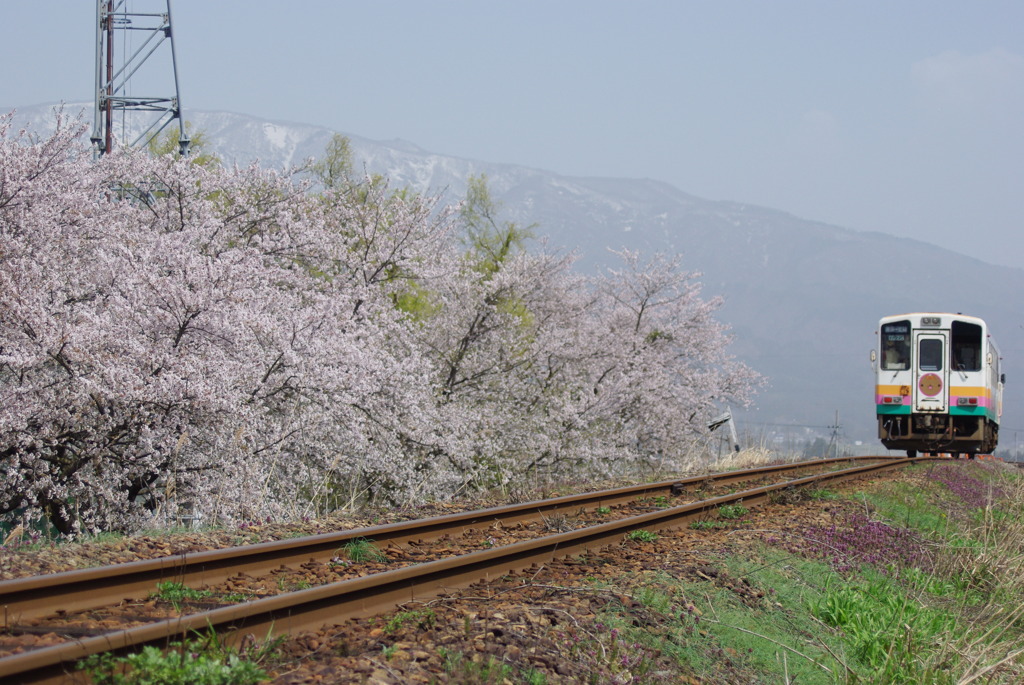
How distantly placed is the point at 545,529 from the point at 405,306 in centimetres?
1645

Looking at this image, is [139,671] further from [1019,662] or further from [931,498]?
[931,498]

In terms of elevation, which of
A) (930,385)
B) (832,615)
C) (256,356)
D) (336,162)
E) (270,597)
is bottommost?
(832,615)

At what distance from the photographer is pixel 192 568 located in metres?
5.82

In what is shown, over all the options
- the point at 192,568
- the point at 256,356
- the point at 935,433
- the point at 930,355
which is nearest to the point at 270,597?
the point at 192,568

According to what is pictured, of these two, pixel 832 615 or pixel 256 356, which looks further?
pixel 256 356

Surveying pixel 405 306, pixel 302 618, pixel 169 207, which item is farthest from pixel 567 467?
pixel 302 618

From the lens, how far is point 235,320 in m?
12.0

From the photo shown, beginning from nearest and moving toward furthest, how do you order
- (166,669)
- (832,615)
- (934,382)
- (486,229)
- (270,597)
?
(166,669) < (270,597) < (832,615) < (934,382) < (486,229)

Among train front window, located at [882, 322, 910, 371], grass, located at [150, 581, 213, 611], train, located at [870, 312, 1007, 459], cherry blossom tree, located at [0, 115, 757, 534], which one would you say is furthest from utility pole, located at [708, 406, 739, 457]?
grass, located at [150, 581, 213, 611]

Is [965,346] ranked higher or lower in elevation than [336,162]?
lower

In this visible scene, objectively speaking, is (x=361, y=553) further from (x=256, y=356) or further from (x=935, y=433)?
(x=935, y=433)

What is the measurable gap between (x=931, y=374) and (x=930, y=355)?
1.58 ft

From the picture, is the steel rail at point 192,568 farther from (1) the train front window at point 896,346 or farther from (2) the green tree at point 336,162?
(2) the green tree at point 336,162

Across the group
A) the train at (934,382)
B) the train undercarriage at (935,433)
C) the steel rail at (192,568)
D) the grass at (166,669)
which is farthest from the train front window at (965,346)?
the grass at (166,669)
